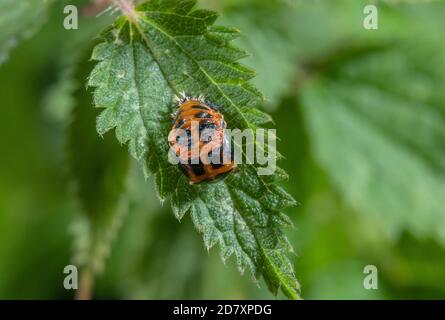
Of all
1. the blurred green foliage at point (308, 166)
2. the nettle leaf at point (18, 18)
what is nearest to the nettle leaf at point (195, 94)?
the nettle leaf at point (18, 18)

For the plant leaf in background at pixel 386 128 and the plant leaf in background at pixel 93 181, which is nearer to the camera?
the plant leaf in background at pixel 93 181

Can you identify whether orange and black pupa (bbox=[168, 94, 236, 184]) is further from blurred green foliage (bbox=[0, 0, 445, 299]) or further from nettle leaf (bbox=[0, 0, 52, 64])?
blurred green foliage (bbox=[0, 0, 445, 299])

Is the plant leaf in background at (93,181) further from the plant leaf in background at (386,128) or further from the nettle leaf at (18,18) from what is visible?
the plant leaf in background at (386,128)

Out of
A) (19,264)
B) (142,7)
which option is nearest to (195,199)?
(142,7)

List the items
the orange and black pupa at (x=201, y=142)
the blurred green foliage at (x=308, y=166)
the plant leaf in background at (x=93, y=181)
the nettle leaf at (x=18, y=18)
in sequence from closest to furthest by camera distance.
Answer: the orange and black pupa at (x=201, y=142) < the nettle leaf at (x=18, y=18) < the plant leaf in background at (x=93, y=181) < the blurred green foliage at (x=308, y=166)

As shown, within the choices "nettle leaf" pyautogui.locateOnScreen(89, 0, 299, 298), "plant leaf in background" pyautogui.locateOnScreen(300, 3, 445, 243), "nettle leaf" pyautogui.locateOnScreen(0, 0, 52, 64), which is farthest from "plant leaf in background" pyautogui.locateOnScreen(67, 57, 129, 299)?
"plant leaf in background" pyautogui.locateOnScreen(300, 3, 445, 243)

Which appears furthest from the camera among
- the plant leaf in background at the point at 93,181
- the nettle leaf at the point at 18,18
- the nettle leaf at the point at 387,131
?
the nettle leaf at the point at 387,131

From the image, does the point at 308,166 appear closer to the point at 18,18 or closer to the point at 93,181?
the point at 93,181
